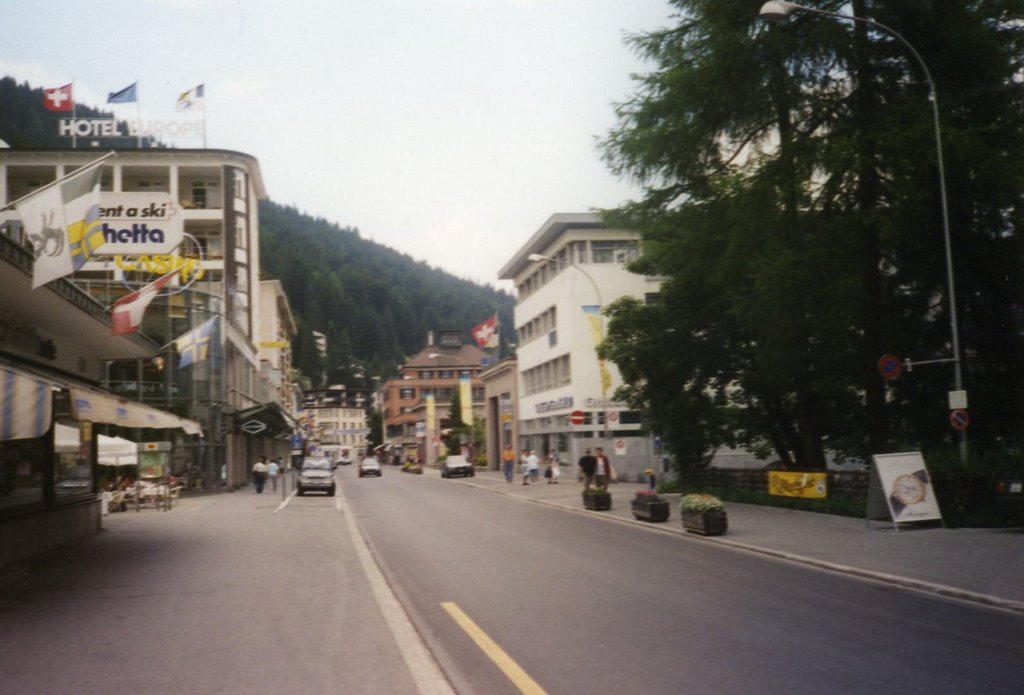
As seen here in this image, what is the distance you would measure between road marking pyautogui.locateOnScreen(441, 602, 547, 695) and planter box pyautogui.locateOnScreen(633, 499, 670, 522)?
40.6 ft

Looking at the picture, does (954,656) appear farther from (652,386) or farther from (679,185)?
(652,386)

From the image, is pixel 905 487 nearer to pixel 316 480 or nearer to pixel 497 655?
pixel 497 655

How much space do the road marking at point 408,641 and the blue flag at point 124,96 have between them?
45843mm

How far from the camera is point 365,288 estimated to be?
192 meters

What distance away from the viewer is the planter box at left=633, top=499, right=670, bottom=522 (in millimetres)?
22156

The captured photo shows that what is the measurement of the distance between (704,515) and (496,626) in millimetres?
10122

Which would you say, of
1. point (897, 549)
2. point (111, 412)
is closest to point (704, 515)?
point (897, 549)

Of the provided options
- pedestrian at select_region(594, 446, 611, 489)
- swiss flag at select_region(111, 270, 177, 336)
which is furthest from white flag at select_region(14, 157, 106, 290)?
pedestrian at select_region(594, 446, 611, 489)

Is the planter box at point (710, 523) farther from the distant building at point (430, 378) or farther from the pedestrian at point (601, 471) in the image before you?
the distant building at point (430, 378)

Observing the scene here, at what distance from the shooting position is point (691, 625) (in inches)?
356

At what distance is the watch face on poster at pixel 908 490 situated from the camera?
1772 cm

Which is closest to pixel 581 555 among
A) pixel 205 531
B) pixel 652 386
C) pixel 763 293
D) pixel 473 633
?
pixel 473 633

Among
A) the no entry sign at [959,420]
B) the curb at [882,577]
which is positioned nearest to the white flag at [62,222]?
the curb at [882,577]

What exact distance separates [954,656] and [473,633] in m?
4.12
